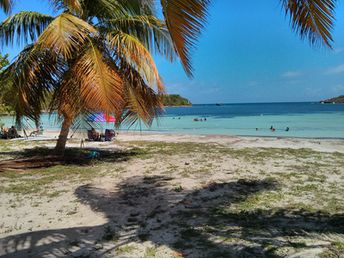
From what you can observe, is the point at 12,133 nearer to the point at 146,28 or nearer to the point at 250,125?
the point at 146,28

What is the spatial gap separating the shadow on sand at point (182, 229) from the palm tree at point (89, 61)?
9.44ft

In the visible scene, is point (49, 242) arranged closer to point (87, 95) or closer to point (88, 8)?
point (87, 95)

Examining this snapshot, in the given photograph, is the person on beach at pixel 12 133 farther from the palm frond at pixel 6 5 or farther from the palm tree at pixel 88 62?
the palm frond at pixel 6 5

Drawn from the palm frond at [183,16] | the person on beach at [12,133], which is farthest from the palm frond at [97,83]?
the person on beach at [12,133]

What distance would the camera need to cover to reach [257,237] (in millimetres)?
3842

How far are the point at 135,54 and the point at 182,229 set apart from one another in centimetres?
521

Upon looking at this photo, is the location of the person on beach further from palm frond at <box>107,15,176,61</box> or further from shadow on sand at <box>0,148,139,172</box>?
palm frond at <box>107,15,176,61</box>

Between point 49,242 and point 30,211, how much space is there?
1.33 m

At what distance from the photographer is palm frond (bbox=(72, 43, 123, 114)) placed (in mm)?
7516

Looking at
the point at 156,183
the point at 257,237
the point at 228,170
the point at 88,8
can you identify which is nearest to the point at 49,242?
the point at 257,237

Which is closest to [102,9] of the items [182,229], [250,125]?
[182,229]

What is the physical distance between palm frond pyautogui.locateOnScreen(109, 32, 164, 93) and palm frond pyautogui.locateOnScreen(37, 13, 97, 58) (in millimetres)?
616

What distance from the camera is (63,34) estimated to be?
7.34 meters

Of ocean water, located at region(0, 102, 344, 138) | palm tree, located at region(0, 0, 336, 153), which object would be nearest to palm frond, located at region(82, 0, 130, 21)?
palm tree, located at region(0, 0, 336, 153)
